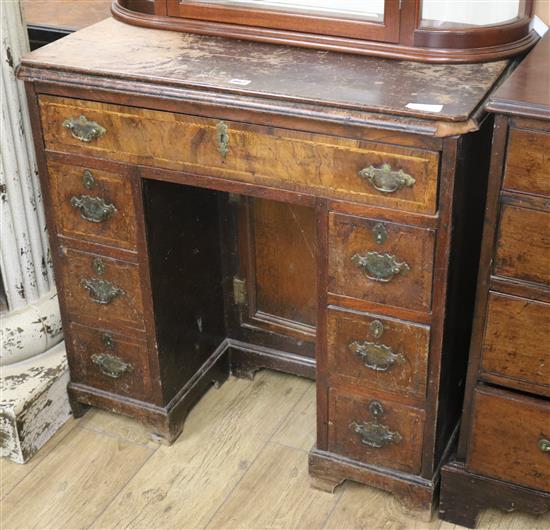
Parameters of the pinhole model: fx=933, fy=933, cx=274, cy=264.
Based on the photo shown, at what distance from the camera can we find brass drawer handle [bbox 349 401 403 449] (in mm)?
2199

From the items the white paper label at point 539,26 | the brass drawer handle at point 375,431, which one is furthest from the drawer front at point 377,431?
the white paper label at point 539,26

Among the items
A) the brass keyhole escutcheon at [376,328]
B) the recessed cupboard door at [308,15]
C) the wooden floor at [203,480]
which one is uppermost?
the recessed cupboard door at [308,15]

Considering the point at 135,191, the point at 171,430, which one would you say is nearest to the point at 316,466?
the point at 171,430

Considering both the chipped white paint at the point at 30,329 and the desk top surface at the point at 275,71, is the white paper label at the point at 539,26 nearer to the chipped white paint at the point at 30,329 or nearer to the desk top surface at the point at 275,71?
the desk top surface at the point at 275,71

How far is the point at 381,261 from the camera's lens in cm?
199

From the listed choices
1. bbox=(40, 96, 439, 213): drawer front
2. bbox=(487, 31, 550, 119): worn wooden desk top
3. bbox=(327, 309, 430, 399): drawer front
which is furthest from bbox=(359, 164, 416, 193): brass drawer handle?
bbox=(327, 309, 430, 399): drawer front

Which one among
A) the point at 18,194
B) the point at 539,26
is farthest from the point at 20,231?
the point at 539,26

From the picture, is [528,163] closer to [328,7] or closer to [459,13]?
[459,13]

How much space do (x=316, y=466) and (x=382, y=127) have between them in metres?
0.95

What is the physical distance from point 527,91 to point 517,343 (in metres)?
0.53

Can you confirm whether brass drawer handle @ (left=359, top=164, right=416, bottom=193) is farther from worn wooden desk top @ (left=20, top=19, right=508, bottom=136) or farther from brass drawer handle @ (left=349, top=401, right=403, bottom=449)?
brass drawer handle @ (left=349, top=401, right=403, bottom=449)

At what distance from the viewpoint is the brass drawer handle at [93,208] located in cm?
224

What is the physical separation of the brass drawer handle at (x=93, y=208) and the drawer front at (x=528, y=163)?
3.11 feet

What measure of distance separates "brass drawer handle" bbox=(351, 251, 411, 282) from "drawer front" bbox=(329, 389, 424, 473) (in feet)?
1.11
